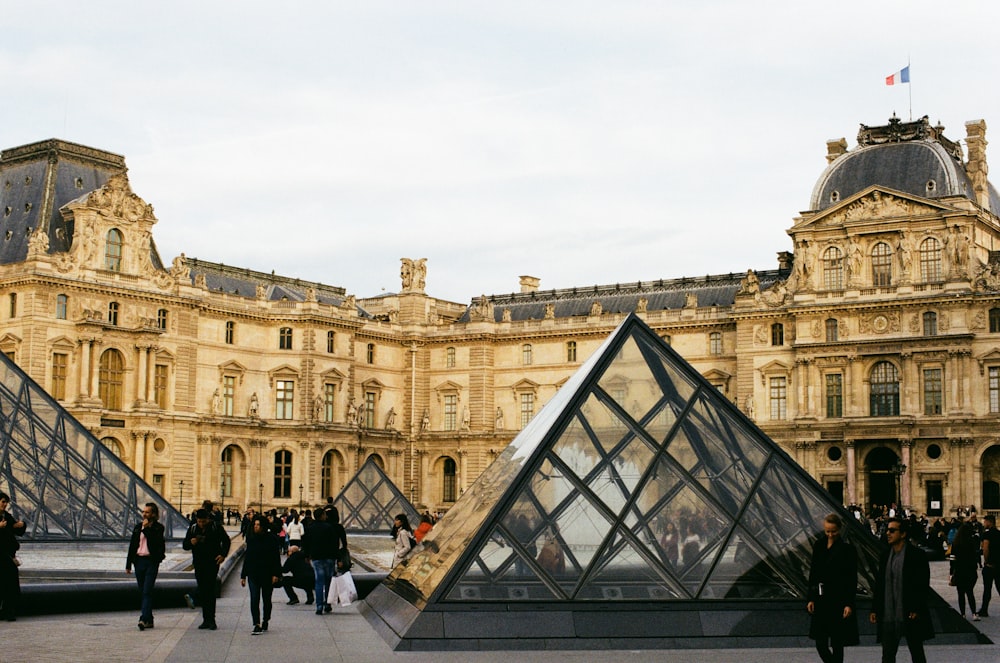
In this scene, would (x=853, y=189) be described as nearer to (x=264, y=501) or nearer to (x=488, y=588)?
(x=264, y=501)

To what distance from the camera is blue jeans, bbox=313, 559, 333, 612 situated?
67.9 ft

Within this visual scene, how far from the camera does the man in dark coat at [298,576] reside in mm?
22875

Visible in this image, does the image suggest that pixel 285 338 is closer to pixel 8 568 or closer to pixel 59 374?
pixel 59 374

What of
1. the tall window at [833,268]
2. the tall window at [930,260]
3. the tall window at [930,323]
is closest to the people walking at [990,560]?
the tall window at [930,323]

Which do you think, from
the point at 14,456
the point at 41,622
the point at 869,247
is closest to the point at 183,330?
the point at 869,247

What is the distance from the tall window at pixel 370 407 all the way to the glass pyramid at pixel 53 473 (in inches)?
1837

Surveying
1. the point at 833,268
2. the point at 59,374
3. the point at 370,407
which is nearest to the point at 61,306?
the point at 59,374

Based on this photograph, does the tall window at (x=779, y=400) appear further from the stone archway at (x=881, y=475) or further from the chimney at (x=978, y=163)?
the chimney at (x=978, y=163)

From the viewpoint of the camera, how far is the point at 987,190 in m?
70.6

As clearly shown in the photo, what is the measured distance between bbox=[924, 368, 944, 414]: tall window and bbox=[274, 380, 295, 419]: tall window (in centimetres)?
3104

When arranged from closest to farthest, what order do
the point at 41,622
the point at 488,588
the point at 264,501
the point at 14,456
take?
the point at 488,588
the point at 41,622
the point at 14,456
the point at 264,501

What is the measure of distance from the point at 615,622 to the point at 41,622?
7.61 m

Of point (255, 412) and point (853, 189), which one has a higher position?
point (853, 189)

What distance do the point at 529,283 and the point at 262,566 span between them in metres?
74.6
